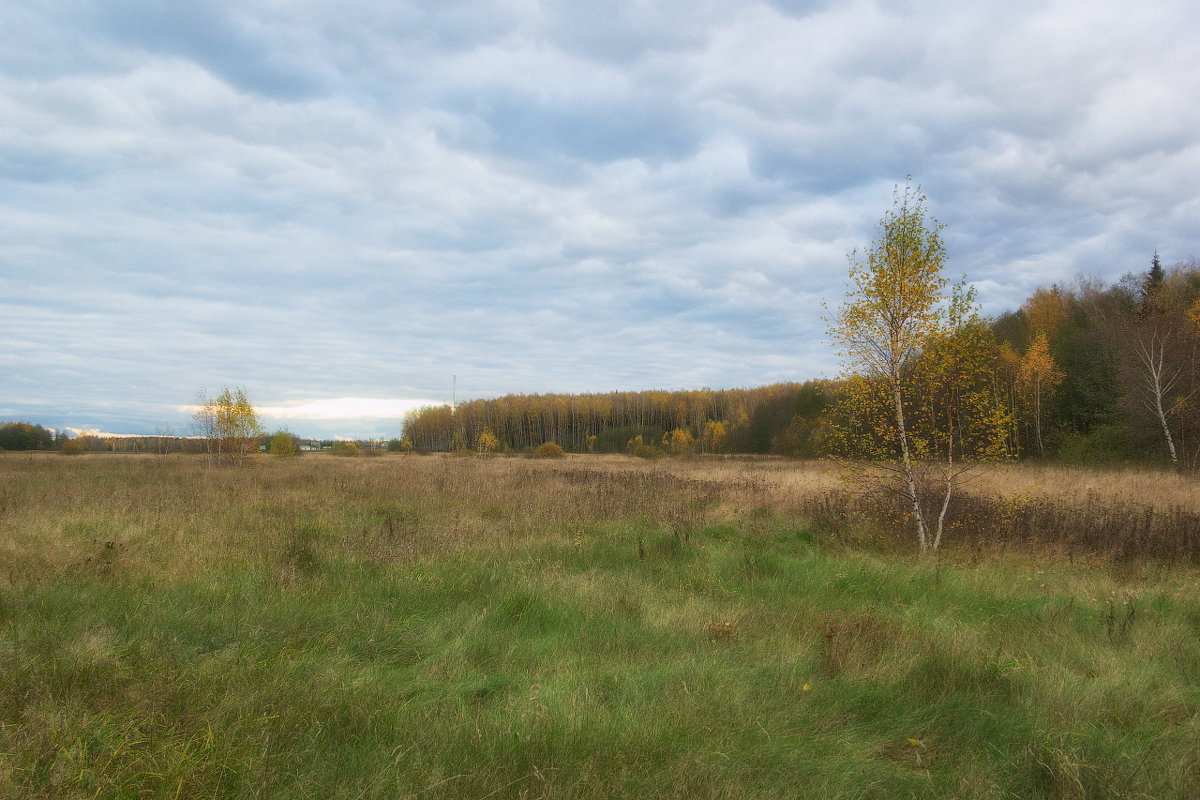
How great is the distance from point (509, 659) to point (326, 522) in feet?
23.5

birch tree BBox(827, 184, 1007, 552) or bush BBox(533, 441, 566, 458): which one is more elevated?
birch tree BBox(827, 184, 1007, 552)

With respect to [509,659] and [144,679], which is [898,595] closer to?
[509,659]

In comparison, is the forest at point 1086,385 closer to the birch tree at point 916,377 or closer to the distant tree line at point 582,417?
the birch tree at point 916,377

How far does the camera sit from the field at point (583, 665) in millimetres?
2848

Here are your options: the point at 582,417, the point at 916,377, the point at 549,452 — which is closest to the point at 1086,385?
the point at 916,377

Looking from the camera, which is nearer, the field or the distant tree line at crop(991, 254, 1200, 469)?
the field

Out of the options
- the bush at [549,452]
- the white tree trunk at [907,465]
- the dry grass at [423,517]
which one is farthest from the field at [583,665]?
the bush at [549,452]

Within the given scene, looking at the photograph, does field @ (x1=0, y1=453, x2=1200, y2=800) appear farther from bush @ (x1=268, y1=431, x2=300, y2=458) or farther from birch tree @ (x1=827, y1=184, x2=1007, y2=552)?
bush @ (x1=268, y1=431, x2=300, y2=458)

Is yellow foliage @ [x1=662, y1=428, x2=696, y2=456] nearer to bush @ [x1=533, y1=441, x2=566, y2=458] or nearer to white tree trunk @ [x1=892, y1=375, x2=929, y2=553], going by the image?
bush @ [x1=533, y1=441, x2=566, y2=458]

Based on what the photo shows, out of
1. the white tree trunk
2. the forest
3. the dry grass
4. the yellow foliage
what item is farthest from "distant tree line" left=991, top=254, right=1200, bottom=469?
the yellow foliage

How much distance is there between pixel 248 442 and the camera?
36.5 meters

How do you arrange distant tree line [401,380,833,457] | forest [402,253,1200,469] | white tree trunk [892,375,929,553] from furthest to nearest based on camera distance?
distant tree line [401,380,833,457] < forest [402,253,1200,469] < white tree trunk [892,375,929,553]

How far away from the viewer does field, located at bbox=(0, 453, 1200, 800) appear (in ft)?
9.34

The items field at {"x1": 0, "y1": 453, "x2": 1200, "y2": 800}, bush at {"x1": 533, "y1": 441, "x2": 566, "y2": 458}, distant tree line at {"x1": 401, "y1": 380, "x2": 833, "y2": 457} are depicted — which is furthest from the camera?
distant tree line at {"x1": 401, "y1": 380, "x2": 833, "y2": 457}
